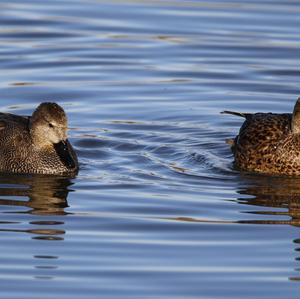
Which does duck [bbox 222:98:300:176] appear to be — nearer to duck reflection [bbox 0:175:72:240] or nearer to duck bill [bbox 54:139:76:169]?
duck bill [bbox 54:139:76:169]

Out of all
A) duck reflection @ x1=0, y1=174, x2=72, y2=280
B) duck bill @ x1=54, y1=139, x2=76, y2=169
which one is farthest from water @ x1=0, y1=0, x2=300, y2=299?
duck bill @ x1=54, y1=139, x2=76, y2=169

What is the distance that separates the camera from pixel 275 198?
1167 cm

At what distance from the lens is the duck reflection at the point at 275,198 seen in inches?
429

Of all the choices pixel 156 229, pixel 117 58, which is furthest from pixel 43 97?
pixel 156 229

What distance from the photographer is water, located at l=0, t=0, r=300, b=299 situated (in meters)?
9.30

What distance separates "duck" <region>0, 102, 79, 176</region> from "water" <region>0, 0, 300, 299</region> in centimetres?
19

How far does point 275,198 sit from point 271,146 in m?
1.22

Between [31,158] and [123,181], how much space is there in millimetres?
1192

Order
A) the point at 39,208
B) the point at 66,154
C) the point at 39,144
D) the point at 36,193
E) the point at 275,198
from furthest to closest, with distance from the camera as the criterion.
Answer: the point at 39,144 < the point at 66,154 < the point at 36,193 < the point at 275,198 < the point at 39,208

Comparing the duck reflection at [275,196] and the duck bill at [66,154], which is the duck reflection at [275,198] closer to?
the duck reflection at [275,196]

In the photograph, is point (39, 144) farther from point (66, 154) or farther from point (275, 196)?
point (275, 196)

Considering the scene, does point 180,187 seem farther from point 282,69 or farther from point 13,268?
point 282,69

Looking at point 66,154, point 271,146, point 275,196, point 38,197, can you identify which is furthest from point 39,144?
point 275,196

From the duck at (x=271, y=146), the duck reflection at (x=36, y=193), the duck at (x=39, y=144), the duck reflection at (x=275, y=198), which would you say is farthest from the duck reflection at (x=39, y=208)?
the duck at (x=271, y=146)
